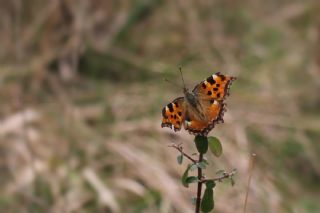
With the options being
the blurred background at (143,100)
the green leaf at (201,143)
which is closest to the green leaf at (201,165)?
the green leaf at (201,143)

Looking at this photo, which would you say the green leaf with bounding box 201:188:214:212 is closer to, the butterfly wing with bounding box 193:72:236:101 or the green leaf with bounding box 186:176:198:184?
the green leaf with bounding box 186:176:198:184

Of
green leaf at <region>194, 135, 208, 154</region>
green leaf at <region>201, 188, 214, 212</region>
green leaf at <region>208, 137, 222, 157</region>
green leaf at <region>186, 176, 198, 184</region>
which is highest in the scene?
green leaf at <region>208, 137, 222, 157</region>

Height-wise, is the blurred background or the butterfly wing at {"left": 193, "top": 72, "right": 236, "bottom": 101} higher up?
the blurred background

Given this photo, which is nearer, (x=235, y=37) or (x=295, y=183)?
(x=295, y=183)

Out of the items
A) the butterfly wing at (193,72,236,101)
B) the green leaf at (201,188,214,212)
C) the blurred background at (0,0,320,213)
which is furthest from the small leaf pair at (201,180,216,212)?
the blurred background at (0,0,320,213)

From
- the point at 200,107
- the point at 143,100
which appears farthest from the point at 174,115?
the point at 143,100

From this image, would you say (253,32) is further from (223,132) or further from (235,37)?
(223,132)

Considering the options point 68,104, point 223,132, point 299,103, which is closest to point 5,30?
point 68,104
